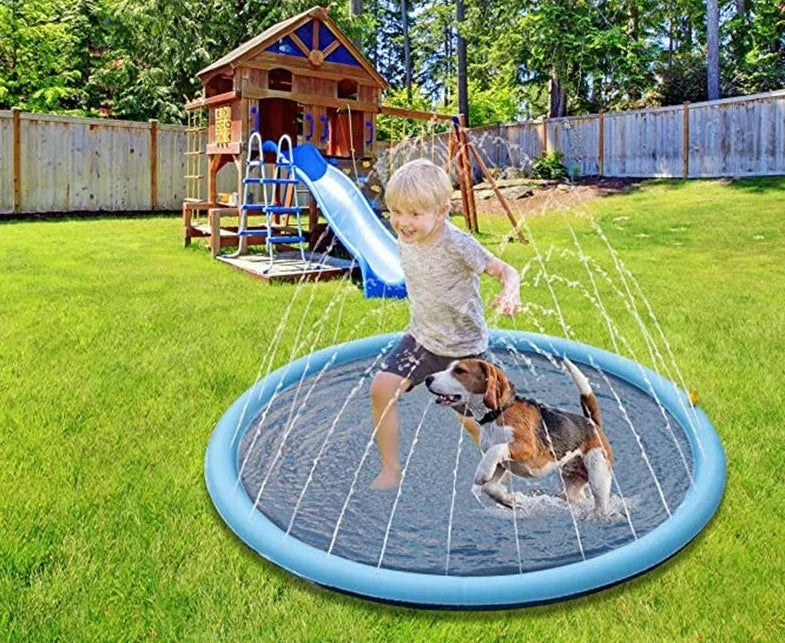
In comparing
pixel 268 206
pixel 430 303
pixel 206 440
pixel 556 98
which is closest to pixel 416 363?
pixel 430 303

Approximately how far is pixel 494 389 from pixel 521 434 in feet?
0.59

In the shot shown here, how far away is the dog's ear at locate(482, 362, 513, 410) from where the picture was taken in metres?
2.56

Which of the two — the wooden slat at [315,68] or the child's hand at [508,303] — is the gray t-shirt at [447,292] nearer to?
the child's hand at [508,303]

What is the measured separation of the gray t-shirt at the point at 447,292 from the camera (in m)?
2.69

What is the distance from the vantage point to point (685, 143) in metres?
15.9

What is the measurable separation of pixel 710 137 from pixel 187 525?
51.1 feet

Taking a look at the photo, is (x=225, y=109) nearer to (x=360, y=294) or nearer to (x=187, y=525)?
(x=360, y=294)

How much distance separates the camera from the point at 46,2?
1828 cm

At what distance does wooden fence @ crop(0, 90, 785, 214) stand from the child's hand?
7.44 meters

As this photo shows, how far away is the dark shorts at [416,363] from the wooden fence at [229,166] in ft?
23.1

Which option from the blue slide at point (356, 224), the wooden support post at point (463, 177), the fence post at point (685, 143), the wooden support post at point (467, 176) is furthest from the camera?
the fence post at point (685, 143)

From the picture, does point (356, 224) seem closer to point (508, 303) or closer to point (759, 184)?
point (508, 303)

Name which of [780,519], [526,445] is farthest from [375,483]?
[780,519]

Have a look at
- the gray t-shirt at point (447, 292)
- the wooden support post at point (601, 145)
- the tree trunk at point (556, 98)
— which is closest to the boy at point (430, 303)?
the gray t-shirt at point (447, 292)
